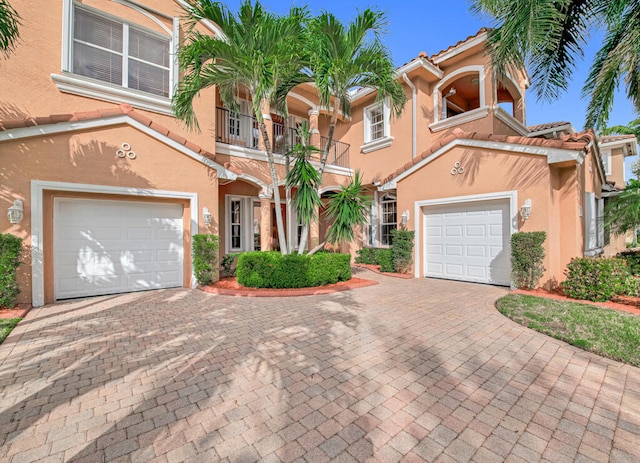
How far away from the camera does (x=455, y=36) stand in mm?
10977

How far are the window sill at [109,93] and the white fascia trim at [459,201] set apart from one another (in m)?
8.87

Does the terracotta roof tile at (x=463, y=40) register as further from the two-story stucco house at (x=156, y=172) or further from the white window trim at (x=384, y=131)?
the white window trim at (x=384, y=131)

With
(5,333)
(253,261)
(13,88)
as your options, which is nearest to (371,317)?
(253,261)

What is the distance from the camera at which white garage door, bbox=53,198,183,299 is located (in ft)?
23.0

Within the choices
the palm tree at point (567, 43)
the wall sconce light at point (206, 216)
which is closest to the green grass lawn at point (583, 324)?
the palm tree at point (567, 43)

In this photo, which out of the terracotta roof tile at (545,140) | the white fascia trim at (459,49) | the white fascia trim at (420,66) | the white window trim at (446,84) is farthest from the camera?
the white fascia trim at (420,66)

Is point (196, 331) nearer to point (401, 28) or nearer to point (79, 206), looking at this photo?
point (79, 206)

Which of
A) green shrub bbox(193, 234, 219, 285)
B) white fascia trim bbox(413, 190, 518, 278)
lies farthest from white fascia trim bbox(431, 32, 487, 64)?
green shrub bbox(193, 234, 219, 285)

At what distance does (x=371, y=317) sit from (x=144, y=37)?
1053 centimetres

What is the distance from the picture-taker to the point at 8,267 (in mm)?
5816

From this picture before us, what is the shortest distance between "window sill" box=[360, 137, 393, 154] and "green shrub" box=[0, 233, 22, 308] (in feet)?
39.9

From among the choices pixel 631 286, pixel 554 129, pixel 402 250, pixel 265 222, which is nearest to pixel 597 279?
pixel 631 286

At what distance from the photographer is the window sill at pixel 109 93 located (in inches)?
296

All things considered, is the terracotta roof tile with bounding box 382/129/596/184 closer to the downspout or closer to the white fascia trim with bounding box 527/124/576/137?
the downspout
